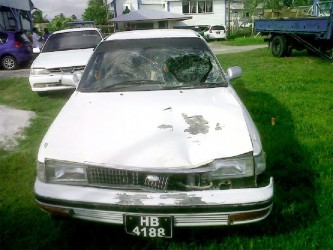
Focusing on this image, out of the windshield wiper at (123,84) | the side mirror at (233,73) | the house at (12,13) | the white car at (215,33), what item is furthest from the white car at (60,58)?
the white car at (215,33)

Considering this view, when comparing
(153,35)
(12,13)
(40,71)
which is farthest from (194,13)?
(153,35)

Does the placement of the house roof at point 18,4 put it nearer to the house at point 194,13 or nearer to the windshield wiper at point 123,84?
the house at point 194,13

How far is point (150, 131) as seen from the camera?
2494mm

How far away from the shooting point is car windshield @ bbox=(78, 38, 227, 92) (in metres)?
3.40

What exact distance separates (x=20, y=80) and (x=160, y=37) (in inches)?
299

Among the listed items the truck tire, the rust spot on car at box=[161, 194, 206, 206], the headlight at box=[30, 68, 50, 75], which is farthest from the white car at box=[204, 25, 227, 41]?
the rust spot on car at box=[161, 194, 206, 206]

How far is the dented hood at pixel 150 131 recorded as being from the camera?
2281 millimetres

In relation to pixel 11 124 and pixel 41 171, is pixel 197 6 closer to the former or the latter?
pixel 11 124

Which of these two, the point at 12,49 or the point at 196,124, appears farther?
the point at 12,49

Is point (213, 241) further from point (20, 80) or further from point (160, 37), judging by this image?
point (20, 80)

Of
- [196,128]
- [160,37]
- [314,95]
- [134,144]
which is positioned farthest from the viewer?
[314,95]

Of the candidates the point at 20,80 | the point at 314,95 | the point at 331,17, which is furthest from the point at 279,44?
the point at 20,80

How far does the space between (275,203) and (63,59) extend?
554cm

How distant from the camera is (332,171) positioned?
358 centimetres
